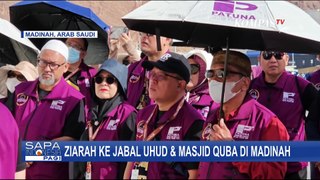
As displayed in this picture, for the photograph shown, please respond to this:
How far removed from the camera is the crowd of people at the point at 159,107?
3.79m

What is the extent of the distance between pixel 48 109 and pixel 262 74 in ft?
6.64

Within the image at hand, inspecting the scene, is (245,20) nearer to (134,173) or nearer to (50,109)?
(134,173)

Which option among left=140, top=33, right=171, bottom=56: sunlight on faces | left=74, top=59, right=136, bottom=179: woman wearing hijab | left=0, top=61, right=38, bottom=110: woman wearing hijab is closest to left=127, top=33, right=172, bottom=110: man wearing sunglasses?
left=140, top=33, right=171, bottom=56: sunlight on faces

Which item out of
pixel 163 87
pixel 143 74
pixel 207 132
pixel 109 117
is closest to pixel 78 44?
pixel 143 74

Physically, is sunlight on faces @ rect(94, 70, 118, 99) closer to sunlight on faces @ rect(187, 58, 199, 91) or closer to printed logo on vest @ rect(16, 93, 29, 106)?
printed logo on vest @ rect(16, 93, 29, 106)

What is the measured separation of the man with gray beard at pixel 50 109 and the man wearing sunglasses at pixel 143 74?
792mm

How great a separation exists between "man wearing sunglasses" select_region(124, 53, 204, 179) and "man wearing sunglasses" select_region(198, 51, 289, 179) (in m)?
0.13

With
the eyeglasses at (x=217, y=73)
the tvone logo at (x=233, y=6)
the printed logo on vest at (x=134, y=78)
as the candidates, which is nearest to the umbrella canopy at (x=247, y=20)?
the tvone logo at (x=233, y=6)

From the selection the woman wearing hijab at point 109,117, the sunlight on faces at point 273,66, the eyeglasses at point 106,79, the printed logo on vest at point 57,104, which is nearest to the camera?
the woman wearing hijab at point 109,117

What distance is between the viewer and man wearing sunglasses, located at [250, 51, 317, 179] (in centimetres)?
512

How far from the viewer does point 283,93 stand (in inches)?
207

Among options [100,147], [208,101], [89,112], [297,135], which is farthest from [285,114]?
[100,147]

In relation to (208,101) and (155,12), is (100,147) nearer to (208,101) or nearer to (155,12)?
(155,12)

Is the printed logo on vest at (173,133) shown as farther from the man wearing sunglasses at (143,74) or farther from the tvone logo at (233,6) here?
the man wearing sunglasses at (143,74)
